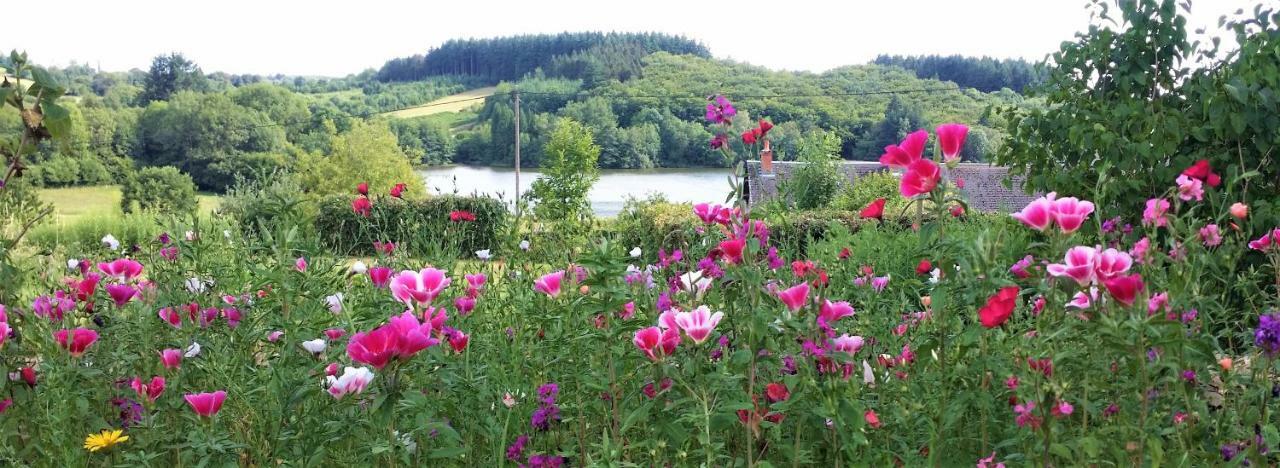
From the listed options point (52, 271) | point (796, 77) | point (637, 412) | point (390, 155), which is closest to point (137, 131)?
point (390, 155)

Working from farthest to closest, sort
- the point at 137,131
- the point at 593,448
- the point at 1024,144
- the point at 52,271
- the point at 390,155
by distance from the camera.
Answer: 1. the point at 137,131
2. the point at 390,155
3. the point at 1024,144
4. the point at 52,271
5. the point at 593,448

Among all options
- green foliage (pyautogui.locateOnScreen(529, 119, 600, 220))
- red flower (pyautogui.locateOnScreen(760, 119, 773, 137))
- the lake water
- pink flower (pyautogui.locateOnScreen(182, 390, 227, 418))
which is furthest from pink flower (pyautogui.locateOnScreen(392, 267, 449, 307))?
the lake water

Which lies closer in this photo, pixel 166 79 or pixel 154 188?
pixel 154 188

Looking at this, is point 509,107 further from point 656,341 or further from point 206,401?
point 656,341

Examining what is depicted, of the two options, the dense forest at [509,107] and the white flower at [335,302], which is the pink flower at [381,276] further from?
the dense forest at [509,107]

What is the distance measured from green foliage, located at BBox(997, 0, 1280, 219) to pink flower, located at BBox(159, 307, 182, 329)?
2.87 m

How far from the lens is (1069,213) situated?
4.84ft

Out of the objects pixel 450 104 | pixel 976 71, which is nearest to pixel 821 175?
pixel 976 71

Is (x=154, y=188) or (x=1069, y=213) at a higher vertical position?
(x=1069, y=213)

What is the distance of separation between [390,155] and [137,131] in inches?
1006

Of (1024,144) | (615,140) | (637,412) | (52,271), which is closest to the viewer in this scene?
(637,412)

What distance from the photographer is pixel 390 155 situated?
35.1 metres

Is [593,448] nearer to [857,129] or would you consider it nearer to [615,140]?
[857,129]

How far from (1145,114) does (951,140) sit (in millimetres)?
2642
